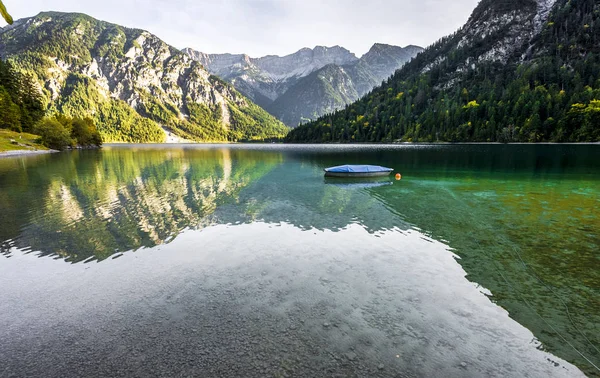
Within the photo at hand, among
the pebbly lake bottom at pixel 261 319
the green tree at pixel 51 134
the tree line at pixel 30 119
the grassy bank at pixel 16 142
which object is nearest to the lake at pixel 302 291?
the pebbly lake bottom at pixel 261 319

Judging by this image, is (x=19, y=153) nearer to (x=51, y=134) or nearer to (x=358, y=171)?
(x=51, y=134)

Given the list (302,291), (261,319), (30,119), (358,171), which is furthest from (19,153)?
(261,319)

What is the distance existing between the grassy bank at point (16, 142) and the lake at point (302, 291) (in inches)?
3892

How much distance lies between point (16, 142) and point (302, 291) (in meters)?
134

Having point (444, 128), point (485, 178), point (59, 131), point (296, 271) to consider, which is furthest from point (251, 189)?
point (444, 128)

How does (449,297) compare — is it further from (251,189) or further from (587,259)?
(251,189)

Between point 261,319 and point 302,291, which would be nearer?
point 261,319

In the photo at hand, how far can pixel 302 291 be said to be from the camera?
12.5 m

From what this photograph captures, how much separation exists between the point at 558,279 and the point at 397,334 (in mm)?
9114

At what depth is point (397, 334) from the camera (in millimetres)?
9750

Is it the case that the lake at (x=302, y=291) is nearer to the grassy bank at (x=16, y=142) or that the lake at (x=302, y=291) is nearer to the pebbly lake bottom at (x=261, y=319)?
the pebbly lake bottom at (x=261, y=319)

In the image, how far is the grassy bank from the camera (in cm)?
9661

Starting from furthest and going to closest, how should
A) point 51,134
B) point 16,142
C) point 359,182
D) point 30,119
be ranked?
point 30,119
point 51,134
point 16,142
point 359,182

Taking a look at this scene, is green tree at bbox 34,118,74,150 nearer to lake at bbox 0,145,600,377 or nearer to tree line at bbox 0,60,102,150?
tree line at bbox 0,60,102,150
